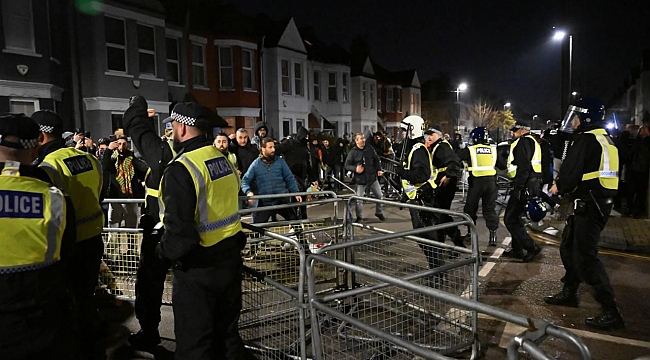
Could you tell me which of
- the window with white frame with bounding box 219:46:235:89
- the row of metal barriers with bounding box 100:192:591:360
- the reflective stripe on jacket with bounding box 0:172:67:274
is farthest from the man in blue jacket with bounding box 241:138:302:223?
the window with white frame with bounding box 219:46:235:89

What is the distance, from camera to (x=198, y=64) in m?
23.0

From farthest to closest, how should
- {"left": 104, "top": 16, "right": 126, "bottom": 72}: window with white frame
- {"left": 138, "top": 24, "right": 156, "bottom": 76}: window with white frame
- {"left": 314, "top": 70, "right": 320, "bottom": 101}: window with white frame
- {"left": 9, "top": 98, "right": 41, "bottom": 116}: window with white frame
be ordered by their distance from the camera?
{"left": 314, "top": 70, "right": 320, "bottom": 101}: window with white frame < {"left": 138, "top": 24, "right": 156, "bottom": 76}: window with white frame < {"left": 104, "top": 16, "right": 126, "bottom": 72}: window with white frame < {"left": 9, "top": 98, "right": 41, "bottom": 116}: window with white frame

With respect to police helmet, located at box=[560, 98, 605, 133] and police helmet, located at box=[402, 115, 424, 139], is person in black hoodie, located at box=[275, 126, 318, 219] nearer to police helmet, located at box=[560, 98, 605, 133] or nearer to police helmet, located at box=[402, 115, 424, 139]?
police helmet, located at box=[402, 115, 424, 139]

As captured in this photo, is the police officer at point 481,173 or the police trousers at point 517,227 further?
the police officer at point 481,173

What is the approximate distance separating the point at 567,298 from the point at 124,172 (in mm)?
7031

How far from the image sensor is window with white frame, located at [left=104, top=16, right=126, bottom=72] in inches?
683

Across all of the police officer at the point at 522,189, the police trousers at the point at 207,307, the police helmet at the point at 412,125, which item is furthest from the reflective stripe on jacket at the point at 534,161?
the police trousers at the point at 207,307

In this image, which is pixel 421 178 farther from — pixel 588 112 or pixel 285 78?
pixel 285 78

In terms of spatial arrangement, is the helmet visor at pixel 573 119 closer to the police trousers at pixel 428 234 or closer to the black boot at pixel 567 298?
the black boot at pixel 567 298

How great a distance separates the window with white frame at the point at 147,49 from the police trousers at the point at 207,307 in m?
17.1

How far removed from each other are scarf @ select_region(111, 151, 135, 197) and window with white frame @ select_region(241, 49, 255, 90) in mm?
16716

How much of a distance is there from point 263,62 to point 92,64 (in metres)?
11.1

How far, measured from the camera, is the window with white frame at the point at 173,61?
21.0 m

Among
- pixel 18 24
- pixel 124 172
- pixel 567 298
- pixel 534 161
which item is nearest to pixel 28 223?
pixel 567 298
